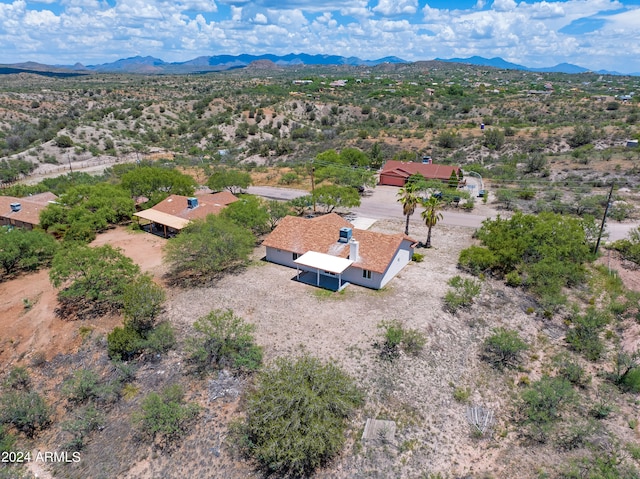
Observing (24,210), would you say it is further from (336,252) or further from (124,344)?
(336,252)

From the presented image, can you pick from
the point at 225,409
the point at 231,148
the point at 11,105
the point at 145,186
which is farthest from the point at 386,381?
the point at 11,105

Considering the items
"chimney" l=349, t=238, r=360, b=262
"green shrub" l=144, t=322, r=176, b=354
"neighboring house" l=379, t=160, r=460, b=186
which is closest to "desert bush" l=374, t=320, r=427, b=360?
"chimney" l=349, t=238, r=360, b=262

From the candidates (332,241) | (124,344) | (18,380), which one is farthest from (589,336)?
(18,380)

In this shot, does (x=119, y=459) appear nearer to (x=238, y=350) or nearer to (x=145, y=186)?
(x=238, y=350)

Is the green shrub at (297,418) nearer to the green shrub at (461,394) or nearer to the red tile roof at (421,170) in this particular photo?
the green shrub at (461,394)

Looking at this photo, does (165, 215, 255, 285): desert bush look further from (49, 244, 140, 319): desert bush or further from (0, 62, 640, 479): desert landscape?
(49, 244, 140, 319): desert bush

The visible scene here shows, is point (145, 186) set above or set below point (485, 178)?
above
